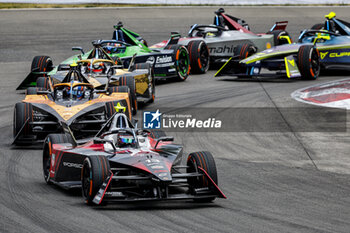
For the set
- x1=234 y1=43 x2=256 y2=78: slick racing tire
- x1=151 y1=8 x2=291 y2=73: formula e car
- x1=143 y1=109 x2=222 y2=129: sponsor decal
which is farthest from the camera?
x1=151 y1=8 x2=291 y2=73: formula e car

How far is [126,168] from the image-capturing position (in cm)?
969

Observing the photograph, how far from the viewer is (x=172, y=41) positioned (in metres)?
24.3

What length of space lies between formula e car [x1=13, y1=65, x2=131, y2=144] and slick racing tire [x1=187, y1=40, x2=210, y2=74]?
30.0ft

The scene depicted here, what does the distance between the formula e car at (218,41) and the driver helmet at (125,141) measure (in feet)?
46.7

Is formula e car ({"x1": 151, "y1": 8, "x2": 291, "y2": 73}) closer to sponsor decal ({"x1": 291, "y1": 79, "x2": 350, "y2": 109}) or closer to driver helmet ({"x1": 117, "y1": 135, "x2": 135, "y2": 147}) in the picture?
sponsor decal ({"x1": 291, "y1": 79, "x2": 350, "y2": 109})

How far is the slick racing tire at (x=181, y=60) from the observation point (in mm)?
22972

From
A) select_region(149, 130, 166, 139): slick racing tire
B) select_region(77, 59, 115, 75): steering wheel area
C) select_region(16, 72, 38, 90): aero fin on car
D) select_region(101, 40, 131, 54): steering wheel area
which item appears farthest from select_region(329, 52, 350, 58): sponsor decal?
select_region(149, 130, 166, 139): slick racing tire

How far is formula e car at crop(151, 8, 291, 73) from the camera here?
2498 centimetres

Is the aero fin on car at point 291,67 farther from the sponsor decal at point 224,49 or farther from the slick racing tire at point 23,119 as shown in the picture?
the slick racing tire at point 23,119

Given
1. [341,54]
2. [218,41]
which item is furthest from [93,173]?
[218,41]

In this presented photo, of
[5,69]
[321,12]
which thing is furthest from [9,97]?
[321,12]

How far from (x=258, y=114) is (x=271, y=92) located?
11.6ft

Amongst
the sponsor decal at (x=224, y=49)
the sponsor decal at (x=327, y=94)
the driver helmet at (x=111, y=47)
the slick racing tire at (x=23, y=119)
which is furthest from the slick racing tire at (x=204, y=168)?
the sponsor decal at (x=224, y=49)

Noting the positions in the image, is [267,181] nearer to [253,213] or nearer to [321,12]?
[253,213]
